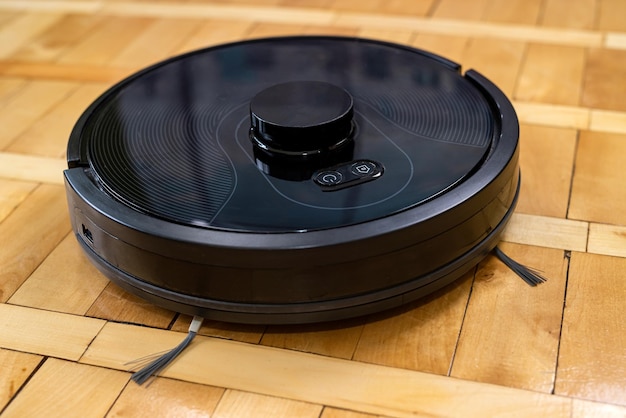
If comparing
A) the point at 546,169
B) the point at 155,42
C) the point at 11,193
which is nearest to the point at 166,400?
the point at 11,193

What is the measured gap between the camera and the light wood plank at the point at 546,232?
1069 millimetres

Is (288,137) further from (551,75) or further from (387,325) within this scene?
(551,75)

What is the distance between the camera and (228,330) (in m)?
0.94

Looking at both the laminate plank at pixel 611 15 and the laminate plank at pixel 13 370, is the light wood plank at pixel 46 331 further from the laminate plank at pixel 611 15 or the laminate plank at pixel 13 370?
the laminate plank at pixel 611 15

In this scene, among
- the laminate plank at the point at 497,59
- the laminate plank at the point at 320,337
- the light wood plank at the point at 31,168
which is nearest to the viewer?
the laminate plank at the point at 320,337

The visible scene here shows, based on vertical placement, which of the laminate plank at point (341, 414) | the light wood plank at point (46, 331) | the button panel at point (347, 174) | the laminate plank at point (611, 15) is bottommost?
the laminate plank at point (611, 15)

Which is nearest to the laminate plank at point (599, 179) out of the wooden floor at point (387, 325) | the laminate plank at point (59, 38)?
the wooden floor at point (387, 325)

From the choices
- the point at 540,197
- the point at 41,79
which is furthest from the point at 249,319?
the point at 41,79

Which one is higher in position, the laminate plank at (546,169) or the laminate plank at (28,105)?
the laminate plank at (28,105)

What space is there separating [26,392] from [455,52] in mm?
1122

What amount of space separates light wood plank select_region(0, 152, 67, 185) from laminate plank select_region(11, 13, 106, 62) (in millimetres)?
420

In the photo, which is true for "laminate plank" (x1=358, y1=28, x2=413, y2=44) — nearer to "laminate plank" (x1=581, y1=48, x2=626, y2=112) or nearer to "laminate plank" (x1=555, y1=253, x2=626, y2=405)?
"laminate plank" (x1=581, y1=48, x2=626, y2=112)

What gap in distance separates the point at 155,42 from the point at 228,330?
991mm

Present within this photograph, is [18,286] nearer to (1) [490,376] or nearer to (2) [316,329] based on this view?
(2) [316,329]
